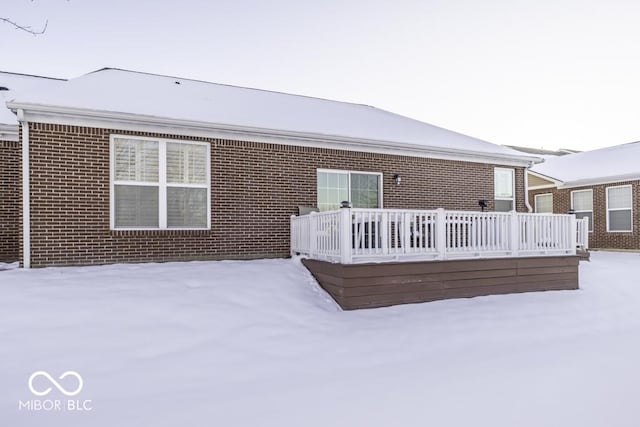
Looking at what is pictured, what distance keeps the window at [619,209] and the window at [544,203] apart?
263 cm

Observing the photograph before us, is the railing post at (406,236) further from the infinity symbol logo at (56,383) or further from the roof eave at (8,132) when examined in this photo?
the roof eave at (8,132)

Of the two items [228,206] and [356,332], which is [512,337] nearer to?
[356,332]

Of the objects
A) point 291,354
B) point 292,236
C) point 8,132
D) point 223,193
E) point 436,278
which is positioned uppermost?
point 8,132

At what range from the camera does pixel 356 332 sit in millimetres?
5477

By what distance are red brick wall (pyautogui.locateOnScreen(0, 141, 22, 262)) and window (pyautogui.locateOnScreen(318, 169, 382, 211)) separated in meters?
7.18

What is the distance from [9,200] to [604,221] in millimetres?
20502

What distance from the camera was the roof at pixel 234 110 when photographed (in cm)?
783

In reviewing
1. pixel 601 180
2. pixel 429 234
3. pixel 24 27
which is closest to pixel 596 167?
pixel 601 180

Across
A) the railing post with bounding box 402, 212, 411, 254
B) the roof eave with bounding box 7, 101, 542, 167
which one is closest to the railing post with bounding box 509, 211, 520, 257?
the railing post with bounding box 402, 212, 411, 254

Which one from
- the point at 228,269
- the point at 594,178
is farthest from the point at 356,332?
the point at 594,178

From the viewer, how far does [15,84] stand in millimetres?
12148

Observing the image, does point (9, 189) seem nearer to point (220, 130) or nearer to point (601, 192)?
point (220, 130)

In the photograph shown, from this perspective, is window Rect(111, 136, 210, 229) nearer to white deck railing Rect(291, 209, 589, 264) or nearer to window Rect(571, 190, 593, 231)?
white deck railing Rect(291, 209, 589, 264)

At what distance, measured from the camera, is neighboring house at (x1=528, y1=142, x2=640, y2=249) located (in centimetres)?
1555
